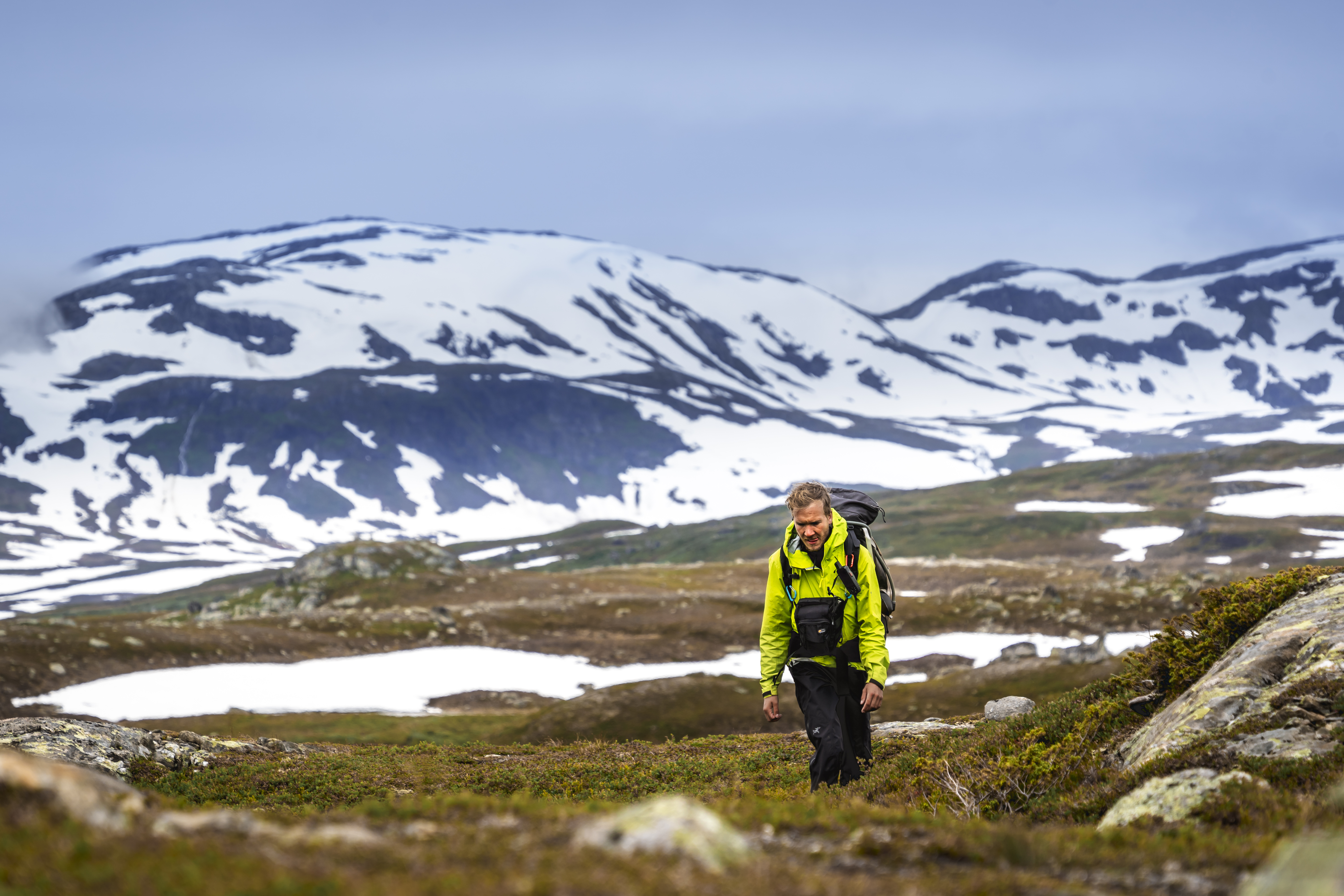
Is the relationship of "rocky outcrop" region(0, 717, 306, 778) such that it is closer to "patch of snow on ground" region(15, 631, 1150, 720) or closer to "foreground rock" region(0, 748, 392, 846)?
"foreground rock" region(0, 748, 392, 846)

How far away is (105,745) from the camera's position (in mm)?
17141

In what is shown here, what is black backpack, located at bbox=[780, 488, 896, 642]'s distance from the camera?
40.2 feet

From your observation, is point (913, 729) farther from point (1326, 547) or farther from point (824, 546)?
point (1326, 547)

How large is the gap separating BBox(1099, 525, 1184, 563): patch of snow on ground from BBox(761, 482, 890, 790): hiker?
435 ft

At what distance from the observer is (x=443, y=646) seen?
64.2 meters

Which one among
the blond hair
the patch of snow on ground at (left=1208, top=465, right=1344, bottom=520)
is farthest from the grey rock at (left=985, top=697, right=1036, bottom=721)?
the patch of snow on ground at (left=1208, top=465, right=1344, bottom=520)

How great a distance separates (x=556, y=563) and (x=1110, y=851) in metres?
193

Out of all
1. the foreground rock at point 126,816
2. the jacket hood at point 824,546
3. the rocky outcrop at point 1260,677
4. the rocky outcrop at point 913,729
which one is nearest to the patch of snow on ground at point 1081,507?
the rocky outcrop at point 913,729

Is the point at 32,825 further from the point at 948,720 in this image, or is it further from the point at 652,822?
the point at 948,720

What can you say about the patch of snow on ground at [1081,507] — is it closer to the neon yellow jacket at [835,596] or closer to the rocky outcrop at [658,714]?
the rocky outcrop at [658,714]

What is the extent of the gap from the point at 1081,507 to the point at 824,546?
185 meters

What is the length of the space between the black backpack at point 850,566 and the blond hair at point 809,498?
52cm

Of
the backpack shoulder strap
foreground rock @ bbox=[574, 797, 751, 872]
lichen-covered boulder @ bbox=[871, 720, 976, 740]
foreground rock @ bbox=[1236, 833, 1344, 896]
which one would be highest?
the backpack shoulder strap

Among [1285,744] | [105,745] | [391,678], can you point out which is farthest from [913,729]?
[391,678]
